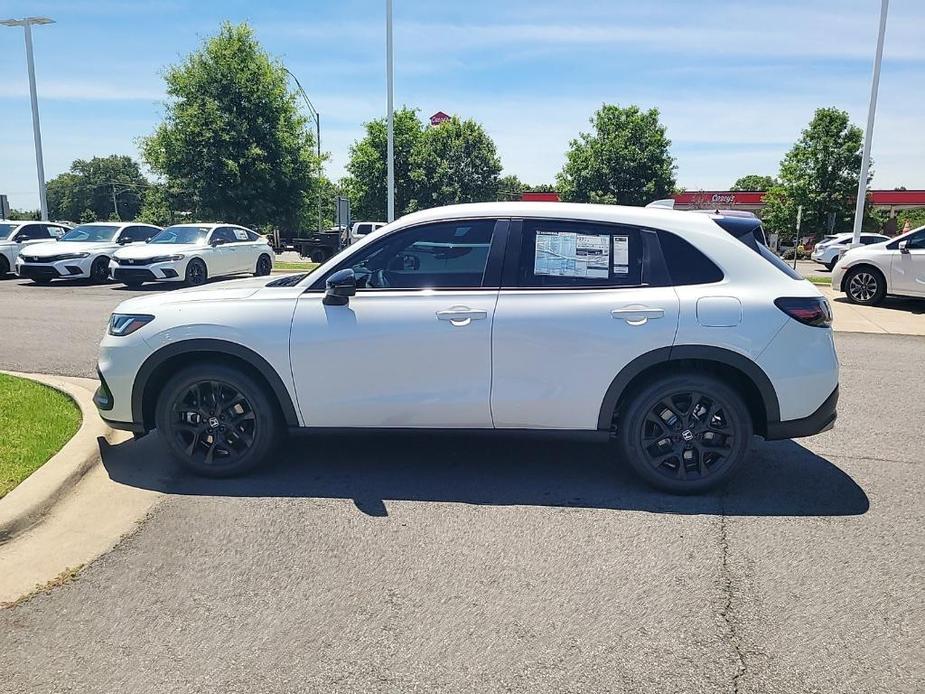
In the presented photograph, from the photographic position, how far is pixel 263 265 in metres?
18.8

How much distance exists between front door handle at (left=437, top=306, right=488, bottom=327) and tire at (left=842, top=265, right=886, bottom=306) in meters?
12.2

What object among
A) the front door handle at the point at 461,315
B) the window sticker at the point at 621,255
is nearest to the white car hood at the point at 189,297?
the front door handle at the point at 461,315

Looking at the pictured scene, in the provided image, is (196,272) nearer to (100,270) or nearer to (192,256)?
(192,256)

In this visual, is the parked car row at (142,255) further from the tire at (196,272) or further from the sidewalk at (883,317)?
the sidewalk at (883,317)

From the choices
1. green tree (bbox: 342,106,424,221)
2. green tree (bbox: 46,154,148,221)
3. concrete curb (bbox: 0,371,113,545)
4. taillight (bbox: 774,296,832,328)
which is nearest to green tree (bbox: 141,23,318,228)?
green tree (bbox: 342,106,424,221)

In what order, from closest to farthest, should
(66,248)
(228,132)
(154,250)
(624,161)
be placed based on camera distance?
(154,250)
(66,248)
(228,132)
(624,161)

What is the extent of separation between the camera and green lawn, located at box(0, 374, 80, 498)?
4371mm

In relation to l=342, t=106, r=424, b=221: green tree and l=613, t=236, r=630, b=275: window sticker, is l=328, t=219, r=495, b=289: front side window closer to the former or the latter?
l=613, t=236, r=630, b=275: window sticker

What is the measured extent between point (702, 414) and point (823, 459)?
1.42m

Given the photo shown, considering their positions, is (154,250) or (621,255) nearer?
(621,255)

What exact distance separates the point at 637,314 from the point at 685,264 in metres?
0.46

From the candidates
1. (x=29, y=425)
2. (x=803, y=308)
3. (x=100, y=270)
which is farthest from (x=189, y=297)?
(x=100, y=270)

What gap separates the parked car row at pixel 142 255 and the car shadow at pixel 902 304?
13.8 m

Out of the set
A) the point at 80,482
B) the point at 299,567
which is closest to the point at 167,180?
the point at 80,482
